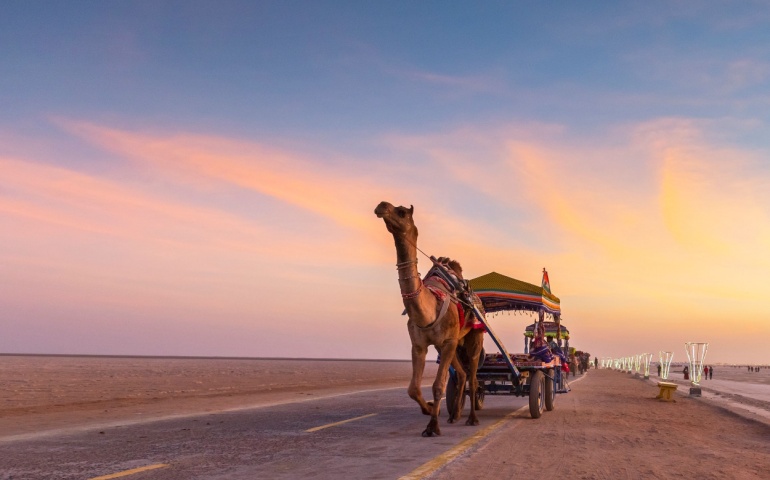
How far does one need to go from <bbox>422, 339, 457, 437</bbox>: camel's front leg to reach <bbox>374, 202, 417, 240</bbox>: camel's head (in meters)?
2.52

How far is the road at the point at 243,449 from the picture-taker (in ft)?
29.8

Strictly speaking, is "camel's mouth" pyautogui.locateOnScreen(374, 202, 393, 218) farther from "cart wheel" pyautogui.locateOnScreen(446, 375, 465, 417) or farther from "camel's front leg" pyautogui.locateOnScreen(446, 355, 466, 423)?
"cart wheel" pyautogui.locateOnScreen(446, 375, 465, 417)

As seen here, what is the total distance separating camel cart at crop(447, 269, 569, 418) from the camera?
1734 cm

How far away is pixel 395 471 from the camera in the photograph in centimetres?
899

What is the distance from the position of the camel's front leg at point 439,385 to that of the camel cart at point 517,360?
5.83ft

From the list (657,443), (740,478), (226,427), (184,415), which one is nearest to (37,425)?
(184,415)

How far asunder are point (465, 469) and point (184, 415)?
11.7 metres

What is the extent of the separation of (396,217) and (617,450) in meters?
5.57

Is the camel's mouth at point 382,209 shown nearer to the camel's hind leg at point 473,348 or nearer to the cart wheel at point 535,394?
the camel's hind leg at point 473,348

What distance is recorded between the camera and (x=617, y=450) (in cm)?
1173

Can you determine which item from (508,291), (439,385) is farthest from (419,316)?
(508,291)

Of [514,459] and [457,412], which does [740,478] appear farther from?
[457,412]

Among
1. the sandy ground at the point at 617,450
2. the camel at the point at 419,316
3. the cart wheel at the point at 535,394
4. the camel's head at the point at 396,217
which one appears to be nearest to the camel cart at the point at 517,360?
the cart wheel at the point at 535,394

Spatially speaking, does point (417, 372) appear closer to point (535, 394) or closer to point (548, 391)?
point (535, 394)
